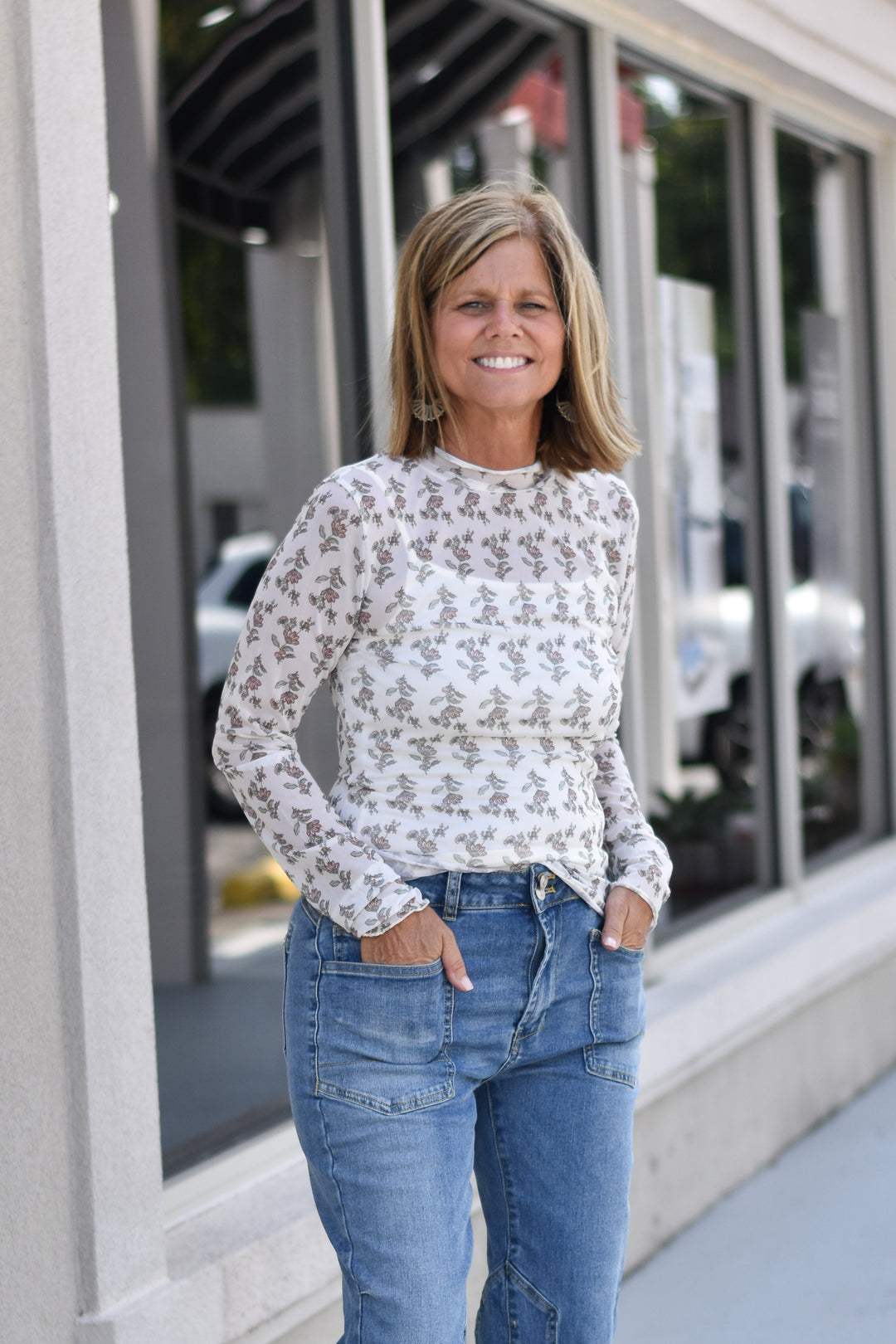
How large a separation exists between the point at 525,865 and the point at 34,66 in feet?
3.76

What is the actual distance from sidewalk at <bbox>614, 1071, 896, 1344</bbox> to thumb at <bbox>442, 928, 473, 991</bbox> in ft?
5.56

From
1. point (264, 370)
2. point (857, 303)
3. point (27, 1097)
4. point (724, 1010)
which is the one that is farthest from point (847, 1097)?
point (264, 370)

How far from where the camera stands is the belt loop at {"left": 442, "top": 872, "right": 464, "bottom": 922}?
1.60 metres

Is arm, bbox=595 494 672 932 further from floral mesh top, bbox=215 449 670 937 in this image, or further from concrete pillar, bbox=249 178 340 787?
concrete pillar, bbox=249 178 340 787

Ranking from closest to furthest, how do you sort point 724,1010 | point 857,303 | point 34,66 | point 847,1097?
point 34,66 → point 724,1010 → point 847,1097 → point 857,303

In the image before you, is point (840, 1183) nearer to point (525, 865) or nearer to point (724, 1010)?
point (724, 1010)

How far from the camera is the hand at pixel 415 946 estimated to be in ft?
5.10

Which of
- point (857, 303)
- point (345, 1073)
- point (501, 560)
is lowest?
point (345, 1073)

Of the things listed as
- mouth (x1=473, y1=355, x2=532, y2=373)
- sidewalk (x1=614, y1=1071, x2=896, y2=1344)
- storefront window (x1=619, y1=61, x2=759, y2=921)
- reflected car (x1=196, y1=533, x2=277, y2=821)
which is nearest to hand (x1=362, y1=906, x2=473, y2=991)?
mouth (x1=473, y1=355, x2=532, y2=373)

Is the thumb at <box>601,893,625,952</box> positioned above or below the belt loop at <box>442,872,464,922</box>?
below

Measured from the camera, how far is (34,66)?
188 centimetres

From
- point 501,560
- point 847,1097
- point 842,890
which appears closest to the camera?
point 501,560

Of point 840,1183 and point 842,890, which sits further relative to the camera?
point 842,890

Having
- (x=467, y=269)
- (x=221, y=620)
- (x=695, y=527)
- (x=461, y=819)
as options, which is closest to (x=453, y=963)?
(x=461, y=819)
